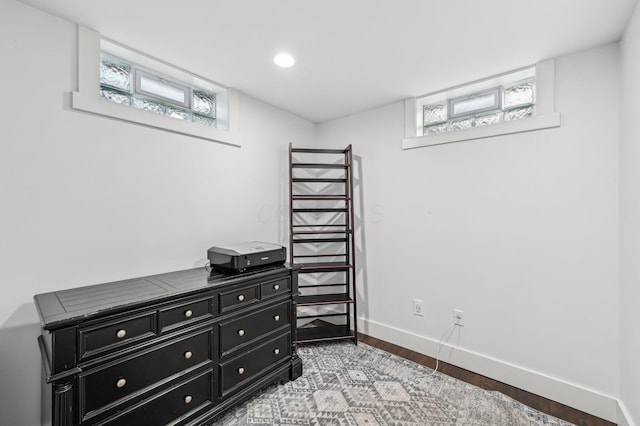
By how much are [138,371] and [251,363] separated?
70 cm

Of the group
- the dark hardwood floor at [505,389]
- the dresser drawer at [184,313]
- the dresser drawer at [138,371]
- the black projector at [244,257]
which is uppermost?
the black projector at [244,257]

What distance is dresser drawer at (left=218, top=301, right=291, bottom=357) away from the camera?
5.73ft

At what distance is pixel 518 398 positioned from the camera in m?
1.96

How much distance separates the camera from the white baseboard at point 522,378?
178 centimetres

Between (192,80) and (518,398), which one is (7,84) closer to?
(192,80)

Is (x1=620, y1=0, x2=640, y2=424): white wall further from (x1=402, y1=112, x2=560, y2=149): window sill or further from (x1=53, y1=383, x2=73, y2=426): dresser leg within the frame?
(x1=53, y1=383, x2=73, y2=426): dresser leg

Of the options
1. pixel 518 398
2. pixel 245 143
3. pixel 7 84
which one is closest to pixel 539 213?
pixel 518 398

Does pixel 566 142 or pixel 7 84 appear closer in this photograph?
pixel 7 84

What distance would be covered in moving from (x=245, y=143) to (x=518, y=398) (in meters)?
2.93

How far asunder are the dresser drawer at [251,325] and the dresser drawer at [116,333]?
1.39 feet

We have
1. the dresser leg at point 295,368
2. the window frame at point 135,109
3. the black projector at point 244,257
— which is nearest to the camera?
the window frame at point 135,109

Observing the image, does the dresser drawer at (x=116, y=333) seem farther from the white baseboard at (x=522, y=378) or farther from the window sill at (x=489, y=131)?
the window sill at (x=489, y=131)

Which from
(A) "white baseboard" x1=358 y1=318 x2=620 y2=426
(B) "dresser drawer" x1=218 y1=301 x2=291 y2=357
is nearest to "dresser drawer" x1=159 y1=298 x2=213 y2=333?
(B) "dresser drawer" x1=218 y1=301 x2=291 y2=357

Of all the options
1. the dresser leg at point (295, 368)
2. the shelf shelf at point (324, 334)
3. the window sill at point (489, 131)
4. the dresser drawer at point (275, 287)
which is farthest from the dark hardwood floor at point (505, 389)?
the window sill at point (489, 131)
